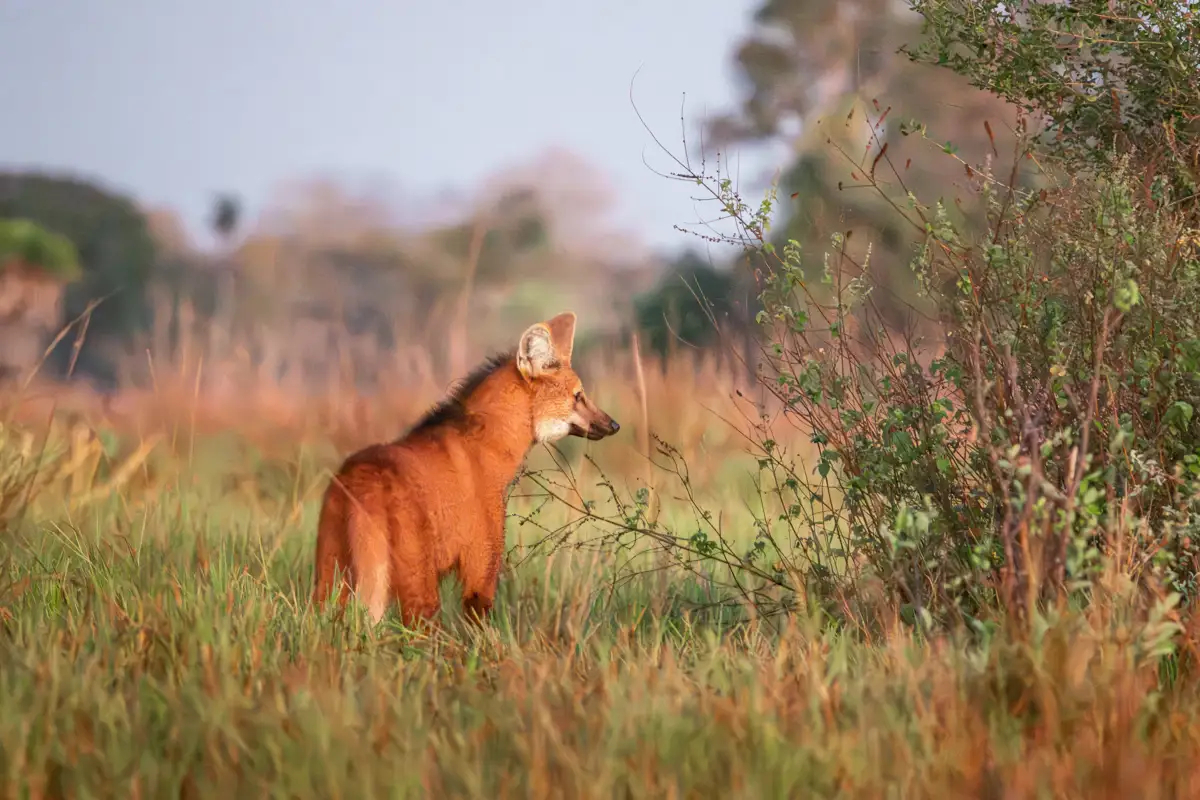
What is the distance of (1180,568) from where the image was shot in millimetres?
4176

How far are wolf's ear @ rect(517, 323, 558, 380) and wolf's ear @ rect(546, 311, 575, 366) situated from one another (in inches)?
3.1

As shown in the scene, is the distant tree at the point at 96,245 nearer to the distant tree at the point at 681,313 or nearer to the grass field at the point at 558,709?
the distant tree at the point at 681,313

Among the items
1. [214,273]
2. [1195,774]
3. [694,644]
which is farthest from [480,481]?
[214,273]

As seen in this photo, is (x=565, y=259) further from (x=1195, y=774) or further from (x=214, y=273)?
(x=1195, y=774)

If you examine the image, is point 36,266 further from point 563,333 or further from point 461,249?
point 563,333

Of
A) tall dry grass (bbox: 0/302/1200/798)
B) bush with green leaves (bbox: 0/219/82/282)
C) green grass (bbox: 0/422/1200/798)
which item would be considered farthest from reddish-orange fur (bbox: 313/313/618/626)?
Answer: bush with green leaves (bbox: 0/219/82/282)

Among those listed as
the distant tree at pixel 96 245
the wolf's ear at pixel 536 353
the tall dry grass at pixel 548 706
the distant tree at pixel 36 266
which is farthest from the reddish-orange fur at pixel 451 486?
the distant tree at pixel 96 245

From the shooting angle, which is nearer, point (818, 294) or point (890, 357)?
point (890, 357)

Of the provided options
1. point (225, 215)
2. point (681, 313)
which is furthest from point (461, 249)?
point (681, 313)

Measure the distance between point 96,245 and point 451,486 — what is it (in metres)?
39.2

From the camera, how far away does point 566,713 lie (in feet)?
10.4

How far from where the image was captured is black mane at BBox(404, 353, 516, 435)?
198 inches

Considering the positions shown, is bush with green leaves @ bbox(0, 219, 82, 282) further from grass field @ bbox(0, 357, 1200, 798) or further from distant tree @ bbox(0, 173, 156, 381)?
grass field @ bbox(0, 357, 1200, 798)

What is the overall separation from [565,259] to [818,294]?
138 feet
